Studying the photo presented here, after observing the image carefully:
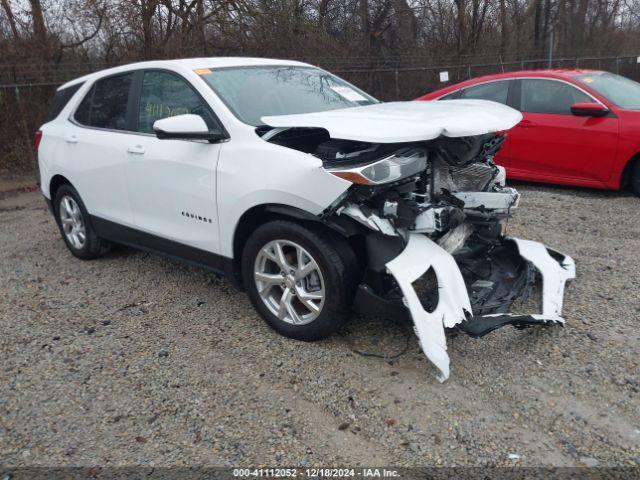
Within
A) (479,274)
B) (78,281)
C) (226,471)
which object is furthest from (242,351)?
(78,281)

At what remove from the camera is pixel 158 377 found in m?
3.28

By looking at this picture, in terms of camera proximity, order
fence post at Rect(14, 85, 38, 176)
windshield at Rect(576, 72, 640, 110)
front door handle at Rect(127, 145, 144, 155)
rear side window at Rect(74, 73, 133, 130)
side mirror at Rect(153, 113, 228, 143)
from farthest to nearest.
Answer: fence post at Rect(14, 85, 38, 176), windshield at Rect(576, 72, 640, 110), rear side window at Rect(74, 73, 133, 130), front door handle at Rect(127, 145, 144, 155), side mirror at Rect(153, 113, 228, 143)

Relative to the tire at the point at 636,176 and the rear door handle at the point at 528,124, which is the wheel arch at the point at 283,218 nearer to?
the rear door handle at the point at 528,124

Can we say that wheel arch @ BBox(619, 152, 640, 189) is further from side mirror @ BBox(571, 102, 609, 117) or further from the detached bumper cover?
the detached bumper cover

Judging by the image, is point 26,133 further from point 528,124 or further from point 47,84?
point 528,124

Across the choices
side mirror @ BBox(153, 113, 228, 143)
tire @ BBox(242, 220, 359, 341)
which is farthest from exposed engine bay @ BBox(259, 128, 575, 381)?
side mirror @ BBox(153, 113, 228, 143)

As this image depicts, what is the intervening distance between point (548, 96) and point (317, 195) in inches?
194

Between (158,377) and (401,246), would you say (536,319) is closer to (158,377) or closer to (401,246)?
(401,246)

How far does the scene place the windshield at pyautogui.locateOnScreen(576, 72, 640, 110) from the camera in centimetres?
649

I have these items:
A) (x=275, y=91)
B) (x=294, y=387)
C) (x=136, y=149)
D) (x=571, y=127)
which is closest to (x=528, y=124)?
(x=571, y=127)

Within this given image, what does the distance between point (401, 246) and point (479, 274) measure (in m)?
0.92

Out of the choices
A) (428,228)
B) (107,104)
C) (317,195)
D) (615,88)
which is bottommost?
(428,228)

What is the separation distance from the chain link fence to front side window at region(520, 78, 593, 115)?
6.28m

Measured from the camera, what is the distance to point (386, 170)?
3053mm
